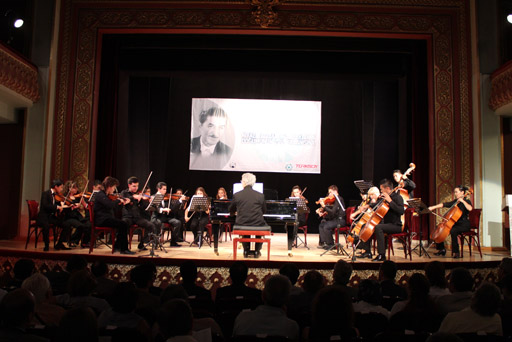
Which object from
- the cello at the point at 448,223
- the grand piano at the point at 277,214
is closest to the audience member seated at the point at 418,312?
the grand piano at the point at 277,214

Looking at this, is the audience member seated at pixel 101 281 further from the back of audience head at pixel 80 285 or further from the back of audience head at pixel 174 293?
the back of audience head at pixel 174 293

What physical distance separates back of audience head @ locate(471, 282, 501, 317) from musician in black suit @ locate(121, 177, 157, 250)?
18.1ft

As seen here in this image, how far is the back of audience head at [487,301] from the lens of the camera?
253 centimetres

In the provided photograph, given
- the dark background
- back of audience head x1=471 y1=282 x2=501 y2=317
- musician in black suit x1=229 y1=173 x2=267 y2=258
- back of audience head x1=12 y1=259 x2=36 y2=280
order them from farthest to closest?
the dark background, musician in black suit x1=229 y1=173 x2=267 y2=258, back of audience head x1=12 y1=259 x2=36 y2=280, back of audience head x1=471 y1=282 x2=501 y2=317

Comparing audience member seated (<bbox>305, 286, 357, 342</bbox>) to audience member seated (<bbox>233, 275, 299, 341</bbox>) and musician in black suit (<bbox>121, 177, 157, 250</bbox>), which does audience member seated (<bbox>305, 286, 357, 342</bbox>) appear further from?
musician in black suit (<bbox>121, 177, 157, 250</bbox>)

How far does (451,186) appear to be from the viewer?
29.4 feet

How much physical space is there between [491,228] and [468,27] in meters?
4.10

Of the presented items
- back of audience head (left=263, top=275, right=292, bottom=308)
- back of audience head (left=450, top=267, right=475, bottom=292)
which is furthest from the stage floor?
back of audience head (left=263, top=275, right=292, bottom=308)

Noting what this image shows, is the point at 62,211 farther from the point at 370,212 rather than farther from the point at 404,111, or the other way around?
the point at 404,111

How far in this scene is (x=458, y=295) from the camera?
10.5 feet

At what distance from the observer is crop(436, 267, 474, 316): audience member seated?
3131 millimetres

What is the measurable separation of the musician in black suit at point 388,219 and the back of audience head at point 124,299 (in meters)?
4.62

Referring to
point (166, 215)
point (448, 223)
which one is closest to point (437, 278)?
point (448, 223)

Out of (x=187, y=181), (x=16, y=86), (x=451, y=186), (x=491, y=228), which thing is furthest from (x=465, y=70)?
(x=16, y=86)
